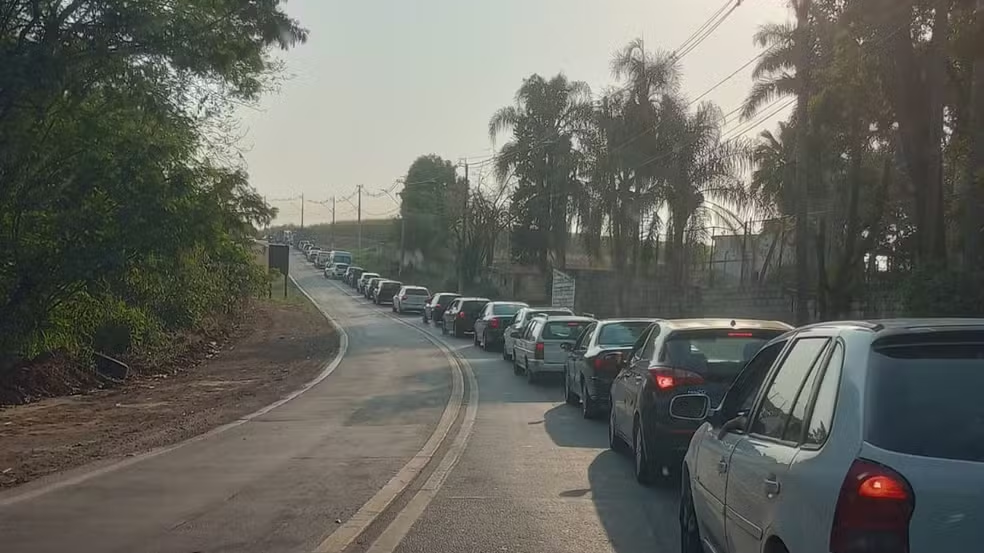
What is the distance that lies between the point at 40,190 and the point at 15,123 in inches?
80.0

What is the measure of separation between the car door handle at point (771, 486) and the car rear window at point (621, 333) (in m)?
12.1

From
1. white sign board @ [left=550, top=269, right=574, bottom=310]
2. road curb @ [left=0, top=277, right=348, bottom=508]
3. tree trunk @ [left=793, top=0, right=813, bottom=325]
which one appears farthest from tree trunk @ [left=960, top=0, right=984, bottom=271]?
white sign board @ [left=550, top=269, right=574, bottom=310]

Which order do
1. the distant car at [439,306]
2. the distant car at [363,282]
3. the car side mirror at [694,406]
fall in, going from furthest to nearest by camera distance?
the distant car at [363,282], the distant car at [439,306], the car side mirror at [694,406]

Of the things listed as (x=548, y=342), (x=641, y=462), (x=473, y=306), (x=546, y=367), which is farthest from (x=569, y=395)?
(x=473, y=306)

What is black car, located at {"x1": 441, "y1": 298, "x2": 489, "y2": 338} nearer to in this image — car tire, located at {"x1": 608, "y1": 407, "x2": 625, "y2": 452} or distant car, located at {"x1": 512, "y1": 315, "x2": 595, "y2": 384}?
distant car, located at {"x1": 512, "y1": 315, "x2": 595, "y2": 384}

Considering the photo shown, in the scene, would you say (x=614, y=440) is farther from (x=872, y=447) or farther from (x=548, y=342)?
(x=548, y=342)

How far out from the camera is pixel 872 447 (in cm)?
399

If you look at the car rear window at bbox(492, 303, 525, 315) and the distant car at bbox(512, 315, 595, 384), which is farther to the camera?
the car rear window at bbox(492, 303, 525, 315)

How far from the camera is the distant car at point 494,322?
33500 millimetres

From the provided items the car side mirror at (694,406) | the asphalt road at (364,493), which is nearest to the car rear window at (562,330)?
the asphalt road at (364,493)

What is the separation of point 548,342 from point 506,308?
1218cm

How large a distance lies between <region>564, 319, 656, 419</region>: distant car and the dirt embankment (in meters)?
5.61

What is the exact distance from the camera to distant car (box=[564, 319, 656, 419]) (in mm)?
16016

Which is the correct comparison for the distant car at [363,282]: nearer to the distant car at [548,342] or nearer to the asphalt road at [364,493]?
the distant car at [548,342]
